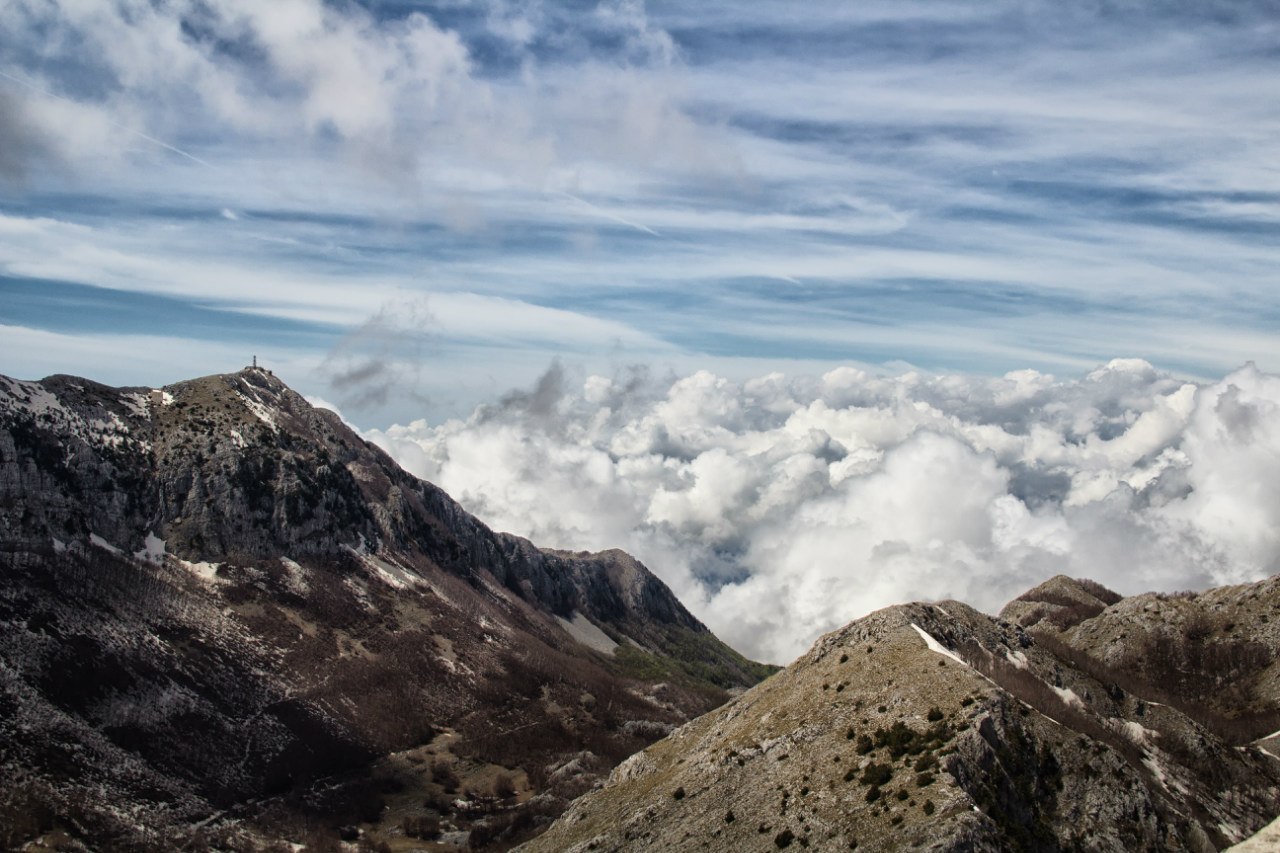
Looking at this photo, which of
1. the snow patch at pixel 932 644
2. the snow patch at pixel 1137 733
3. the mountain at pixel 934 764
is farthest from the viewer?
the snow patch at pixel 1137 733

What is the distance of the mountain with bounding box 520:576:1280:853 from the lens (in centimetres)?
7019

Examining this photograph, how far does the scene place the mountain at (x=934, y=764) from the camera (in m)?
70.2

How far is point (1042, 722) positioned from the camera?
7938 cm

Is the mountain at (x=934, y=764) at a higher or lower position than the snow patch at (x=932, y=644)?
lower

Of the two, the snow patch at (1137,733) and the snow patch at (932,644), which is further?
the snow patch at (1137,733)

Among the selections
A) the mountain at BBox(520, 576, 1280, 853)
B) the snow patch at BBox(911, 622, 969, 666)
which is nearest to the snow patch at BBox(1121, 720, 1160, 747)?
the mountain at BBox(520, 576, 1280, 853)

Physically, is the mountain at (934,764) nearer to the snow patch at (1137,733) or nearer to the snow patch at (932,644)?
the snow patch at (1137,733)

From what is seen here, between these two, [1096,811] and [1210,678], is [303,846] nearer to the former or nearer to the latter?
[1096,811]

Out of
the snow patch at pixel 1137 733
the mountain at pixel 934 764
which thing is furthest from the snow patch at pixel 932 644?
the snow patch at pixel 1137 733

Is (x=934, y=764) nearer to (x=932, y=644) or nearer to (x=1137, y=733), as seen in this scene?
(x=932, y=644)

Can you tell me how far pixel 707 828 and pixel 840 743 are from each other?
43.1 ft

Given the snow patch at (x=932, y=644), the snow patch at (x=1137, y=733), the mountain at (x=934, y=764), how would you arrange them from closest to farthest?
the mountain at (x=934, y=764), the snow patch at (x=932, y=644), the snow patch at (x=1137, y=733)

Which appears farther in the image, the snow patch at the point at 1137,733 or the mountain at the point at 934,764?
the snow patch at the point at 1137,733

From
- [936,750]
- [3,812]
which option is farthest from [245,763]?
[936,750]
